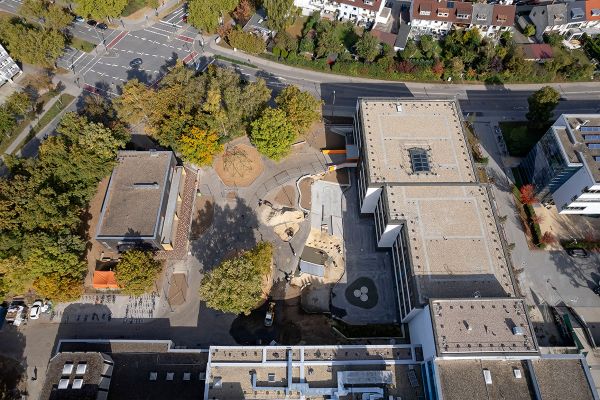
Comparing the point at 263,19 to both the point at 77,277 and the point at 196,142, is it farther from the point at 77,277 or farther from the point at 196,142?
the point at 77,277

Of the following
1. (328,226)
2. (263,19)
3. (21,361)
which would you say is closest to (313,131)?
(328,226)

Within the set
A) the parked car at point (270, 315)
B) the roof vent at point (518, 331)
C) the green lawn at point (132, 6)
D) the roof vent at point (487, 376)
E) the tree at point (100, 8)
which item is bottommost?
the roof vent at point (487, 376)

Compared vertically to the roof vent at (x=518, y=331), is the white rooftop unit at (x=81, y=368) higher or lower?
lower

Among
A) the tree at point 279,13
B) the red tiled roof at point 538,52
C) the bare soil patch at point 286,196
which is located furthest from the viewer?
the red tiled roof at point 538,52

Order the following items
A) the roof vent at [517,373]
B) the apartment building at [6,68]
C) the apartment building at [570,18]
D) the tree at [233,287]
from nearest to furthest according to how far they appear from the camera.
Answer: the roof vent at [517,373], the tree at [233,287], the apartment building at [6,68], the apartment building at [570,18]

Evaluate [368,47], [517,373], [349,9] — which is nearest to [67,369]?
[517,373]

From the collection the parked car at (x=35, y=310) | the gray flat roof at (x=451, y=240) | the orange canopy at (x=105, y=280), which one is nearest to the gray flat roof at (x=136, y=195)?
the orange canopy at (x=105, y=280)

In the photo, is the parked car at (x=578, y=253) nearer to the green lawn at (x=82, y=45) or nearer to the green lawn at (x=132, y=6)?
the green lawn at (x=82, y=45)
